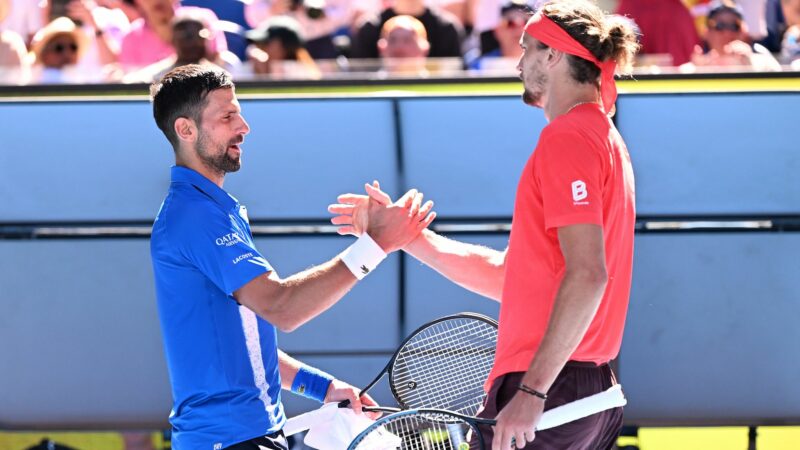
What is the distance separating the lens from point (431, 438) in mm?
3652

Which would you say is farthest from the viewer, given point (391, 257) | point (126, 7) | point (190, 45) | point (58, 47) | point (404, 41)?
point (126, 7)

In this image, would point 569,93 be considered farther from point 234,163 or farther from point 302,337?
point 302,337

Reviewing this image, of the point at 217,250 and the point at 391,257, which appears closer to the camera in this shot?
the point at 217,250

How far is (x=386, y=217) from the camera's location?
11.9 feet

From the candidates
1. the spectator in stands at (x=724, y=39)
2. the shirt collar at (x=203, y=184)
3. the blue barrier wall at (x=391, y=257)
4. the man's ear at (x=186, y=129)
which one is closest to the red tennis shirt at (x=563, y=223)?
the shirt collar at (x=203, y=184)

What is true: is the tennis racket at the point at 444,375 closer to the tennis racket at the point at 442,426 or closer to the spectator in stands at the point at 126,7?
the tennis racket at the point at 442,426

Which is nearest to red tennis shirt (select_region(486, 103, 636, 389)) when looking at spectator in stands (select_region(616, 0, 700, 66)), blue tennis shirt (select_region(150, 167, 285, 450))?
blue tennis shirt (select_region(150, 167, 285, 450))

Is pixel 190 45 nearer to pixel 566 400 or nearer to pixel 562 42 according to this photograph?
pixel 562 42

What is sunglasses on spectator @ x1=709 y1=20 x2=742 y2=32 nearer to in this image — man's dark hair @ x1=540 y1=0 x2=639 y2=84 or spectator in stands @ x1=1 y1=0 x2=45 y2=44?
man's dark hair @ x1=540 y1=0 x2=639 y2=84

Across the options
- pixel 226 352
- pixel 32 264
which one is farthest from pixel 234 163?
pixel 32 264

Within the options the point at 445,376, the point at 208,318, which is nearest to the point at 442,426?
the point at 445,376

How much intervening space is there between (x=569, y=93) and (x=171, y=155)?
2924mm

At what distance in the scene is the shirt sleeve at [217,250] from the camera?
3309 mm

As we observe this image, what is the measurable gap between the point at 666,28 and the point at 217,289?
16.3 ft
